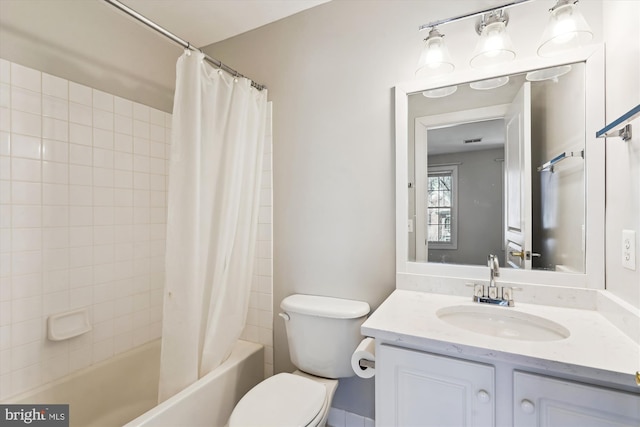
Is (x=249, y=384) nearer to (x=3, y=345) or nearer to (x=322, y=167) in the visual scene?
(x=3, y=345)

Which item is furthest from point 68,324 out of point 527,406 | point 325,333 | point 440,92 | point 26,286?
point 440,92

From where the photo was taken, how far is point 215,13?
5.88ft

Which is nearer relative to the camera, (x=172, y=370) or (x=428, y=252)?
(x=172, y=370)

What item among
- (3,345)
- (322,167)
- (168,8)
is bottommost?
(3,345)

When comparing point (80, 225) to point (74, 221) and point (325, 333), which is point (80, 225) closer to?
point (74, 221)

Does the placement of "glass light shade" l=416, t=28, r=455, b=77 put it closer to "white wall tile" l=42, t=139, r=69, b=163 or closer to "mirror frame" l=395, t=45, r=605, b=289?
"mirror frame" l=395, t=45, r=605, b=289

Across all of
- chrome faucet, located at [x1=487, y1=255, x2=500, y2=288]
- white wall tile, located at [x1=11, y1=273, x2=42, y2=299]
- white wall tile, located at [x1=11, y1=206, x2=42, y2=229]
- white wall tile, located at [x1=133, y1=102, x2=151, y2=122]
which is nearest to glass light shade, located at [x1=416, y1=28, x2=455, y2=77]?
chrome faucet, located at [x1=487, y1=255, x2=500, y2=288]

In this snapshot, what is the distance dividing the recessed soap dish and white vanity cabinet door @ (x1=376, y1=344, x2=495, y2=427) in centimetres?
152

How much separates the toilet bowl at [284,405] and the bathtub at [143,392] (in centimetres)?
25

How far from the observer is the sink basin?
1.13 m

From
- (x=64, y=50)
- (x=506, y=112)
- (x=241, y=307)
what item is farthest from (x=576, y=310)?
(x=64, y=50)

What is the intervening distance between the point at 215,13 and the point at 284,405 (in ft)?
6.91

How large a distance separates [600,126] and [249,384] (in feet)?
6.75

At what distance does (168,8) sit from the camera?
5.74 ft
